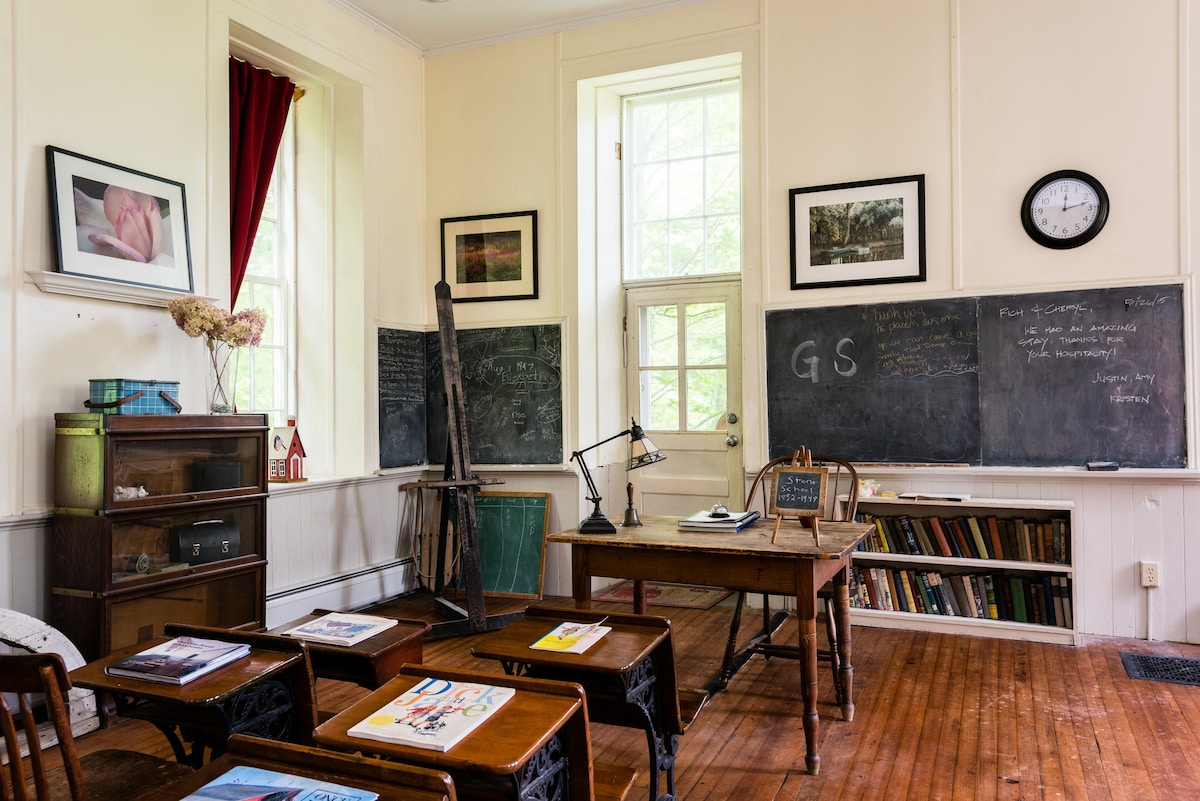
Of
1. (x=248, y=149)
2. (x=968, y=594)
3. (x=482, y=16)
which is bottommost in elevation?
(x=968, y=594)

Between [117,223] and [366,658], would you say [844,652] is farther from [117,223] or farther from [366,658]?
[117,223]

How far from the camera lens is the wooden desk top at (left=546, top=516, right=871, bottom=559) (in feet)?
9.65

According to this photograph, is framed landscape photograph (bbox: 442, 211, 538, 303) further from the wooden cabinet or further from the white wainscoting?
the white wainscoting

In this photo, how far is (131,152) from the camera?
392 cm

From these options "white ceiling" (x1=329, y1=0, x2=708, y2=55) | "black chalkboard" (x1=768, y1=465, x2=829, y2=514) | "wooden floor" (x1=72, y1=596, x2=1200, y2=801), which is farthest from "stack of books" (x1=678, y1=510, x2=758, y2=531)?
"white ceiling" (x1=329, y1=0, x2=708, y2=55)

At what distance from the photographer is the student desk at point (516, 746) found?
5.19ft

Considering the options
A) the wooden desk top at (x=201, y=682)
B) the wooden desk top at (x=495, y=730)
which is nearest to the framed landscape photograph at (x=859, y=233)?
the wooden desk top at (x=495, y=730)

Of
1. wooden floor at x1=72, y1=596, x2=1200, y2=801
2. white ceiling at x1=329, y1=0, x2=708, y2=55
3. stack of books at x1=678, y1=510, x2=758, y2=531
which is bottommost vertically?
wooden floor at x1=72, y1=596, x2=1200, y2=801

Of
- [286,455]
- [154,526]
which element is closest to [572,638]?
[154,526]

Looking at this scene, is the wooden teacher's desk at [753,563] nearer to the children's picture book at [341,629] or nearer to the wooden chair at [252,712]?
the children's picture book at [341,629]

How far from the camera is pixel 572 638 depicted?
2.38 metres

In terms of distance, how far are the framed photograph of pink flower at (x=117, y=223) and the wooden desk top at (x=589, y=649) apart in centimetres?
268

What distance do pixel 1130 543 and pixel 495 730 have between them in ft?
13.1

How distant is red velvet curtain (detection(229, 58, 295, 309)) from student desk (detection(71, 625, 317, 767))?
283 cm
